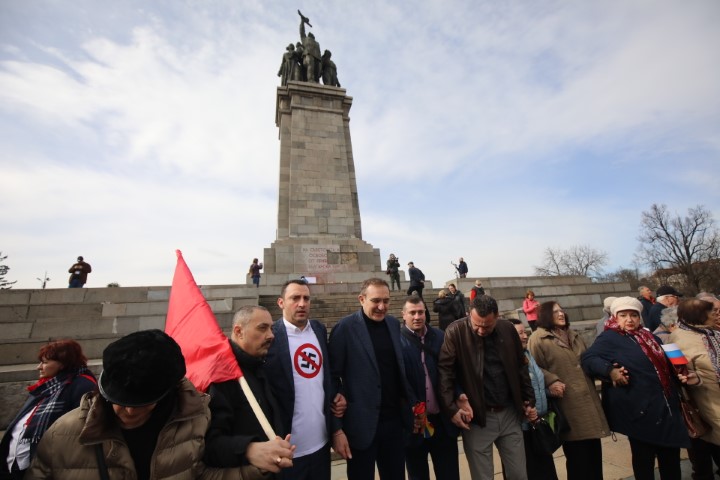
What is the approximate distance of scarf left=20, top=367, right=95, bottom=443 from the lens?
2.30 m

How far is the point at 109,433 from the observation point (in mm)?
1595

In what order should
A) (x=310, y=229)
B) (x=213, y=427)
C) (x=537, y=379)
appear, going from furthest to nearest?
(x=310, y=229) < (x=537, y=379) < (x=213, y=427)

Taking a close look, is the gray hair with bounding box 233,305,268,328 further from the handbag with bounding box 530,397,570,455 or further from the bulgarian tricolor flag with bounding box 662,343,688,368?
the bulgarian tricolor flag with bounding box 662,343,688,368

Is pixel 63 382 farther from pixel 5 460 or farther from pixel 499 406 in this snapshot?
pixel 499 406

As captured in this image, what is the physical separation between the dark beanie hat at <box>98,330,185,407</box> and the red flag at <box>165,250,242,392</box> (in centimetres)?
42

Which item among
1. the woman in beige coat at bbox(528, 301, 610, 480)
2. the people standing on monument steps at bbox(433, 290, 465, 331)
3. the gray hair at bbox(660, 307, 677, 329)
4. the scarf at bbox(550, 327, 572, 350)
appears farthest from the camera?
the people standing on monument steps at bbox(433, 290, 465, 331)

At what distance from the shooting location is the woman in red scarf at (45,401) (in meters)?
2.18

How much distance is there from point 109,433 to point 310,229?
14550 mm

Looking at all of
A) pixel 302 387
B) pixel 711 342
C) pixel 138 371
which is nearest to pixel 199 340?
pixel 138 371

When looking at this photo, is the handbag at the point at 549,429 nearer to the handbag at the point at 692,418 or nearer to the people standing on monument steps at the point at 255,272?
the handbag at the point at 692,418

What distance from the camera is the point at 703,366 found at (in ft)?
10.9

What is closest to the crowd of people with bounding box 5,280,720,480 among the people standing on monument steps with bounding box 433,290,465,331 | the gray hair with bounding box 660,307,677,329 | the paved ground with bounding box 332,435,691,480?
the paved ground with bounding box 332,435,691,480

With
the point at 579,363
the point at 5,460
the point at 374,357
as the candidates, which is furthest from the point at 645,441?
the point at 5,460

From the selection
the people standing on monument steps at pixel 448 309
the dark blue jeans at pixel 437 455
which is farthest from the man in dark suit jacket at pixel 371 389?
the people standing on monument steps at pixel 448 309
